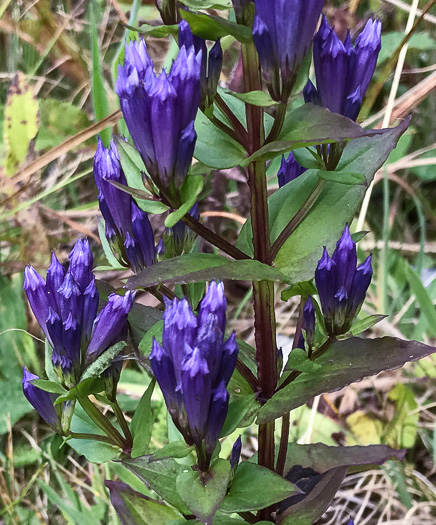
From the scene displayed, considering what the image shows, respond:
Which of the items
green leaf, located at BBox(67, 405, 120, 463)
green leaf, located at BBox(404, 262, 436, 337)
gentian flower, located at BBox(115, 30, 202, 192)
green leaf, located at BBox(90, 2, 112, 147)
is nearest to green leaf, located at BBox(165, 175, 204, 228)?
gentian flower, located at BBox(115, 30, 202, 192)

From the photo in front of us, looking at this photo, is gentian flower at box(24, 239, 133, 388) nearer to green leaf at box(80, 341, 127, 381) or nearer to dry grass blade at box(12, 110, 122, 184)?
green leaf at box(80, 341, 127, 381)

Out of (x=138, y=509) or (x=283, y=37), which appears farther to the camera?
(x=138, y=509)

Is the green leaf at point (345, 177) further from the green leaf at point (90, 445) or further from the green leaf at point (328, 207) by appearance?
the green leaf at point (90, 445)

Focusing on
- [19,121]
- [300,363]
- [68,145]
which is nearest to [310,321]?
[300,363]

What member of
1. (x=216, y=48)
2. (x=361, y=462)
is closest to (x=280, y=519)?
(x=361, y=462)

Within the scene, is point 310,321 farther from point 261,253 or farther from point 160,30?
point 160,30

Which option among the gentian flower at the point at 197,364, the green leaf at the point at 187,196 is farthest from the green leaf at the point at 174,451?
the green leaf at the point at 187,196
